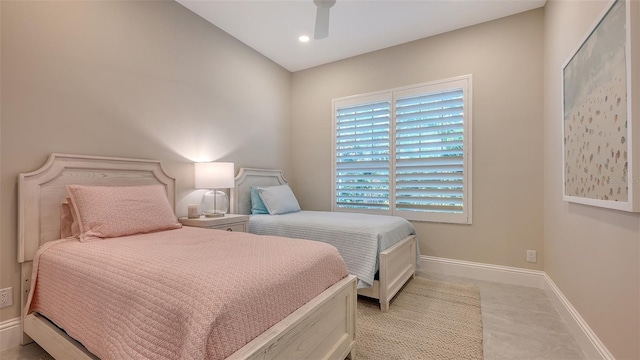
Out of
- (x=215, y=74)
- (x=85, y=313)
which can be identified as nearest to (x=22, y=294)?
(x=85, y=313)

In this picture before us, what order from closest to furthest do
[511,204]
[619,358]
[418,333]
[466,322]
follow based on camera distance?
[619,358], [418,333], [466,322], [511,204]

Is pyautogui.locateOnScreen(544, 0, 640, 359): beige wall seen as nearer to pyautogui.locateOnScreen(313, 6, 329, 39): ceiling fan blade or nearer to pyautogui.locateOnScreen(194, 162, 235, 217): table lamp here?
pyautogui.locateOnScreen(313, 6, 329, 39): ceiling fan blade

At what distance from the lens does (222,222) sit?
2.67m

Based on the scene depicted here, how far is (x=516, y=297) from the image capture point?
261cm

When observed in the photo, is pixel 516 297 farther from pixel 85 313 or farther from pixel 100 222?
pixel 100 222

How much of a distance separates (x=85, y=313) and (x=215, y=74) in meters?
2.65

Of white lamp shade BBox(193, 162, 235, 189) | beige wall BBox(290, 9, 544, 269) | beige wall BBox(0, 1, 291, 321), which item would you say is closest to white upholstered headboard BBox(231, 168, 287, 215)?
beige wall BBox(0, 1, 291, 321)

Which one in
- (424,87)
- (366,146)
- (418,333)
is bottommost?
(418,333)

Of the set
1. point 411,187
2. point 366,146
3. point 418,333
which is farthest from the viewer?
point 366,146

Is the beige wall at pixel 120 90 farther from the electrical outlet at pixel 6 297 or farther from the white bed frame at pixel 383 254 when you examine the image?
the white bed frame at pixel 383 254

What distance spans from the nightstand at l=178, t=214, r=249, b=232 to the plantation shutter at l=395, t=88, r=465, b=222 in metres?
1.87

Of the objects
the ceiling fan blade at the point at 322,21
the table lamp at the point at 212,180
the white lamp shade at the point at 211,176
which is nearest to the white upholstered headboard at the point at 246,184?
the table lamp at the point at 212,180

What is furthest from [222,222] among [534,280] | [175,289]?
[534,280]

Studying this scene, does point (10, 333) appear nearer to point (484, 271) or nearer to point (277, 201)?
point (277, 201)
